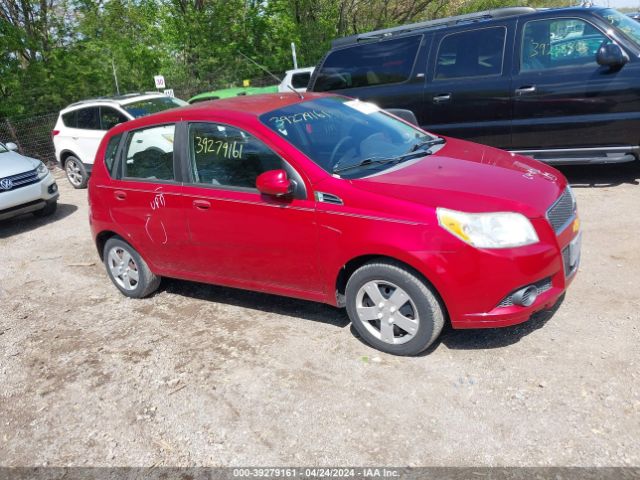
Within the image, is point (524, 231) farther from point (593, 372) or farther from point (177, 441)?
point (177, 441)

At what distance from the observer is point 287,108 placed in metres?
Answer: 4.50

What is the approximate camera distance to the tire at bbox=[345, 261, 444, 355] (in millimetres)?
3592

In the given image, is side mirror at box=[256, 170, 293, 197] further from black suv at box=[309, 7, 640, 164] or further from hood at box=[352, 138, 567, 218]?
black suv at box=[309, 7, 640, 164]

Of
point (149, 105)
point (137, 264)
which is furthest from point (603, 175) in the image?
point (149, 105)

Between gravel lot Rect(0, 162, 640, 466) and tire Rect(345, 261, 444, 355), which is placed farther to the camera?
tire Rect(345, 261, 444, 355)

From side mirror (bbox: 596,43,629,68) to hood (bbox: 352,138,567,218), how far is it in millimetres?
2648

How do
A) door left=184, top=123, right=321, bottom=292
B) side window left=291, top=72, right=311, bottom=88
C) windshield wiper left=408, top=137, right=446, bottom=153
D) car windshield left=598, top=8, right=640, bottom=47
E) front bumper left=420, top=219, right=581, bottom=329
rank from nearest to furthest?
front bumper left=420, top=219, right=581, bottom=329
door left=184, top=123, right=321, bottom=292
windshield wiper left=408, top=137, right=446, bottom=153
car windshield left=598, top=8, right=640, bottom=47
side window left=291, top=72, right=311, bottom=88

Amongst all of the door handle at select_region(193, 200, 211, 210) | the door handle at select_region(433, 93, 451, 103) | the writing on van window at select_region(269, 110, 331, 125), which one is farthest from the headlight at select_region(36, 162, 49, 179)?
the writing on van window at select_region(269, 110, 331, 125)

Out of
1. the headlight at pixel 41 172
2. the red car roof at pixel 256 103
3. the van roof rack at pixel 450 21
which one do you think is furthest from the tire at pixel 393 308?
the headlight at pixel 41 172

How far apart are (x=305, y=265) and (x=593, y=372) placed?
74.3 inches

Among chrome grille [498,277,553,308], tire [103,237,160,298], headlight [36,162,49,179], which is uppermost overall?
headlight [36,162,49,179]

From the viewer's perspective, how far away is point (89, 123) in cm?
1088

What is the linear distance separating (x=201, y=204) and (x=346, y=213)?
127 centimetres

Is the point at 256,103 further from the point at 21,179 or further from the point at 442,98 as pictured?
the point at 21,179
